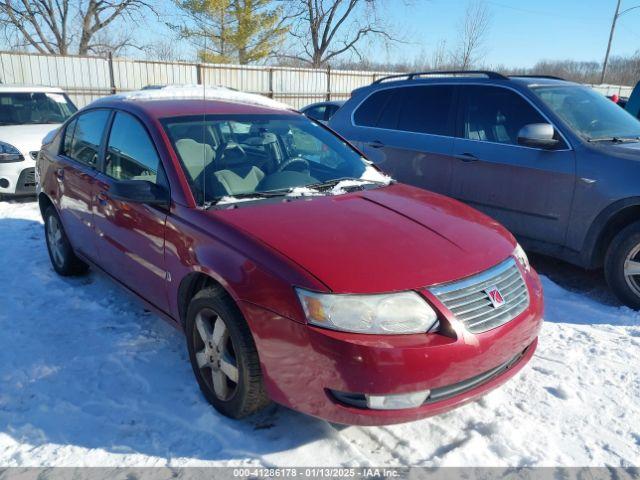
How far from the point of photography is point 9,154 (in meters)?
7.11

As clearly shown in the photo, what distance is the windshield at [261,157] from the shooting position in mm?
2965

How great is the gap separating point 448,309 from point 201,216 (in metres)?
1.34

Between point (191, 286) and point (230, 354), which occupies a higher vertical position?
point (191, 286)

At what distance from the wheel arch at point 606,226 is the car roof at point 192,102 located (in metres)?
2.62

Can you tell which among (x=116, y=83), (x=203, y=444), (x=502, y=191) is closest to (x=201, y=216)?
(x=203, y=444)

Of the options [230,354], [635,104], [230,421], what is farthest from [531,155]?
[635,104]

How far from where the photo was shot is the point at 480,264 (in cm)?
245

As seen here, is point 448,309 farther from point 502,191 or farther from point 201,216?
point 502,191

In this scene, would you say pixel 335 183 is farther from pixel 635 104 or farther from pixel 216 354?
pixel 635 104

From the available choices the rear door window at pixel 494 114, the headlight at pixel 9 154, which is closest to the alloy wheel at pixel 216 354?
the rear door window at pixel 494 114

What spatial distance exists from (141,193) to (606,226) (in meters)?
3.56

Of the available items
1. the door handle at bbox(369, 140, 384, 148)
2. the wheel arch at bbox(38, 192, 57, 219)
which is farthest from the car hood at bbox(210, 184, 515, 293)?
the wheel arch at bbox(38, 192, 57, 219)

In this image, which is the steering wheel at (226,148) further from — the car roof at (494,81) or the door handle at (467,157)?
the car roof at (494,81)

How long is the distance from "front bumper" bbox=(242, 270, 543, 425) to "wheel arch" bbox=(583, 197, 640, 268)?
86.3 inches
